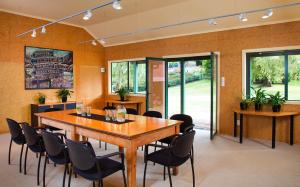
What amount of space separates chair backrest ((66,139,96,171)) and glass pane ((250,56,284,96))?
14.7 feet

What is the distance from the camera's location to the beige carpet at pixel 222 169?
9.78 feet

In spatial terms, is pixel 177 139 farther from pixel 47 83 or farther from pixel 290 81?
pixel 47 83

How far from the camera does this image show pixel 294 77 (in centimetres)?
486

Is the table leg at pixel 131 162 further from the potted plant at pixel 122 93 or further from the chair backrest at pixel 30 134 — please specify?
the potted plant at pixel 122 93

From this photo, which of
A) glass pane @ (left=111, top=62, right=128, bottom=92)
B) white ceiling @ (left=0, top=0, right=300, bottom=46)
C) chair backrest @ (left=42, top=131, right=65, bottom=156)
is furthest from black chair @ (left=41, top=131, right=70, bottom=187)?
glass pane @ (left=111, top=62, right=128, bottom=92)

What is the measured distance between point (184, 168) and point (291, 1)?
368cm

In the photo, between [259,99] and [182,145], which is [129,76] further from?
[182,145]

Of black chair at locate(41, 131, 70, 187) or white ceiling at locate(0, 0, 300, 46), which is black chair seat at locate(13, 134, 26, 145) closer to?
black chair at locate(41, 131, 70, 187)

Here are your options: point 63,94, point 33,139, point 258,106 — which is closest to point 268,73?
point 258,106

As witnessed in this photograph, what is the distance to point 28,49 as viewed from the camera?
608 centimetres

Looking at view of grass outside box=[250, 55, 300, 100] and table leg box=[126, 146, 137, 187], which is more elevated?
view of grass outside box=[250, 55, 300, 100]

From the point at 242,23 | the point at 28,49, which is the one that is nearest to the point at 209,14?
the point at 242,23

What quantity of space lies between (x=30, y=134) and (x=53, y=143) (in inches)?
26.4

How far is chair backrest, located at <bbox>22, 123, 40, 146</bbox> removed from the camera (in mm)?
2994
